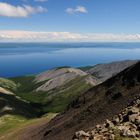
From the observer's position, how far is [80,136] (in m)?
36.9

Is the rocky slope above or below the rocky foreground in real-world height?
Result: below

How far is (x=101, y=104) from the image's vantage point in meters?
85.3

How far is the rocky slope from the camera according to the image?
7400cm

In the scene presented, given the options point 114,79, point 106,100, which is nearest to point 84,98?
point 114,79

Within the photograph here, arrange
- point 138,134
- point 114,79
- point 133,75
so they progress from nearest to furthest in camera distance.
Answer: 1. point 138,134
2. point 133,75
3. point 114,79

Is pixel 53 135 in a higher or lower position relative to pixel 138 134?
lower

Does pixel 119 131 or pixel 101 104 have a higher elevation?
pixel 119 131

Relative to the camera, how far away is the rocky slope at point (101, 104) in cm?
7400

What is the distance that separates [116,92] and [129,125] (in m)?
50.8

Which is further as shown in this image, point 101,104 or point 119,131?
point 101,104

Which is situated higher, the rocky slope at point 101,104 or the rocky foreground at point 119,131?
the rocky foreground at point 119,131

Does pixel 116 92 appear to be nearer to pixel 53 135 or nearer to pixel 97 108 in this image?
pixel 97 108

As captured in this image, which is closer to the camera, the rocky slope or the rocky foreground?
the rocky foreground

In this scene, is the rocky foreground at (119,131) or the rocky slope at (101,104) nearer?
the rocky foreground at (119,131)
